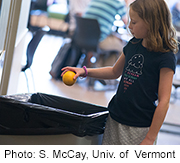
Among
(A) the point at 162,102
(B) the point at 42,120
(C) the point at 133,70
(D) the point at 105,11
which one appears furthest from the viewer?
(D) the point at 105,11

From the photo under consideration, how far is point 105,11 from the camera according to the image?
3.94 meters

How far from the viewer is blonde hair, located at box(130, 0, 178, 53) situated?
102cm

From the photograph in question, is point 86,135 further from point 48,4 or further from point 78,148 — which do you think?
point 48,4

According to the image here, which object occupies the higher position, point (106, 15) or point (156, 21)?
point (106, 15)

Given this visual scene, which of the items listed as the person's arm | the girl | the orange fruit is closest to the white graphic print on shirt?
the girl

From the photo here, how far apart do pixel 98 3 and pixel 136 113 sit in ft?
10.3

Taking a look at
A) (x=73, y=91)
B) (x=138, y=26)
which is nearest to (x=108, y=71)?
(x=138, y=26)

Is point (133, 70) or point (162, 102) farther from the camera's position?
point (133, 70)

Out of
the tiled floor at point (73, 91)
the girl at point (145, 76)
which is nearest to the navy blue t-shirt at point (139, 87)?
the girl at point (145, 76)

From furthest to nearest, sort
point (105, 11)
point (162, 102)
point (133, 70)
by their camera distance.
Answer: point (105, 11)
point (133, 70)
point (162, 102)

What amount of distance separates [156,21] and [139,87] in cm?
26

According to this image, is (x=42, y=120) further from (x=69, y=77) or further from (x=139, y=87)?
(x=139, y=87)

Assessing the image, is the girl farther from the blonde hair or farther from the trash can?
the trash can

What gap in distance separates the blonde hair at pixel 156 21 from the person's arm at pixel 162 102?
10 centimetres
